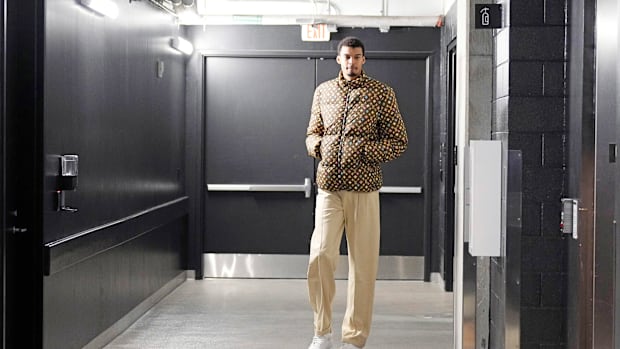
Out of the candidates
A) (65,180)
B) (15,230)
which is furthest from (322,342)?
(15,230)

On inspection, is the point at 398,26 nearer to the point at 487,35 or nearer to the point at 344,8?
the point at 344,8

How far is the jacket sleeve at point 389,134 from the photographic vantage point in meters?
5.05

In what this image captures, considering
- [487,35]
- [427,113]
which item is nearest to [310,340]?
[487,35]

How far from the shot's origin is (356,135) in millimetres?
5035

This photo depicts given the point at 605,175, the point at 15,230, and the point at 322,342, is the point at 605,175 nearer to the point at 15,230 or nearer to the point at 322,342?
the point at 322,342

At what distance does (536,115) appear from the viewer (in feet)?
12.4

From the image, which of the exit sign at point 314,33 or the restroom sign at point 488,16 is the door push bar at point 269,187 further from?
the restroom sign at point 488,16

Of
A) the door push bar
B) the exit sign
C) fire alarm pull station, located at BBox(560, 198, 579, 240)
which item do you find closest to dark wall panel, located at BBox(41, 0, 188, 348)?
the door push bar

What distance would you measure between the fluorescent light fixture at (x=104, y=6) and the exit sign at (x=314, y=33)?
2886 mm

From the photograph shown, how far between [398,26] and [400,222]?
66.8 inches

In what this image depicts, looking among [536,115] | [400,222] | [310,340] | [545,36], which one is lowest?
[310,340]

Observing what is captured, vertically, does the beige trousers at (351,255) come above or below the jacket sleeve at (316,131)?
below

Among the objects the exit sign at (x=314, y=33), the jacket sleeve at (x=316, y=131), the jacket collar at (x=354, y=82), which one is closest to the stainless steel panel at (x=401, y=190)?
the exit sign at (x=314, y=33)

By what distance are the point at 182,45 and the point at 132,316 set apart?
8.23 feet
